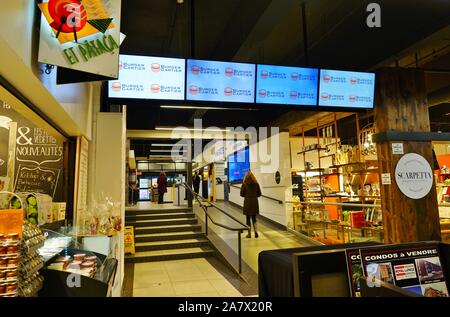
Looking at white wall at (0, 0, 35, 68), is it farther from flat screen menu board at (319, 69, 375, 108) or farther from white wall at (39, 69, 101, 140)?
flat screen menu board at (319, 69, 375, 108)

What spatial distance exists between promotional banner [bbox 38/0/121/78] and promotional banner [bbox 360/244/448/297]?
1.89 metres

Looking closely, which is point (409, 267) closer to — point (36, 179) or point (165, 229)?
point (36, 179)

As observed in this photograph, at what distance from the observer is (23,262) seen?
1.70 metres

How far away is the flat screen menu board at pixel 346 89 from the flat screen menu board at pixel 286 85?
13cm

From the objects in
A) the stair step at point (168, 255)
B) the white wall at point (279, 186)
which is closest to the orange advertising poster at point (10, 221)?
the stair step at point (168, 255)

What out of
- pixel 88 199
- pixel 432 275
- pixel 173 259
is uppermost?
pixel 88 199

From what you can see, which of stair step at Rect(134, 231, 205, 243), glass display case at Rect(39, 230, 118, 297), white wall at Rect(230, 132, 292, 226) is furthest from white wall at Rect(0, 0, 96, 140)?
white wall at Rect(230, 132, 292, 226)

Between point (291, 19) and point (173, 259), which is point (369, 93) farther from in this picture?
point (173, 259)

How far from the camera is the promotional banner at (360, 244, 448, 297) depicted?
1.41 meters

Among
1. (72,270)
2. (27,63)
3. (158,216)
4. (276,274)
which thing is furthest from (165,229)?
(276,274)

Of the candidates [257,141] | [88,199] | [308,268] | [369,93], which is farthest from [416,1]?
[257,141]

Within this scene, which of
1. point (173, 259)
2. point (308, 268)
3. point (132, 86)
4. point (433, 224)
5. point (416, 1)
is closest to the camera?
point (308, 268)

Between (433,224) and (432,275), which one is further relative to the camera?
(433,224)
